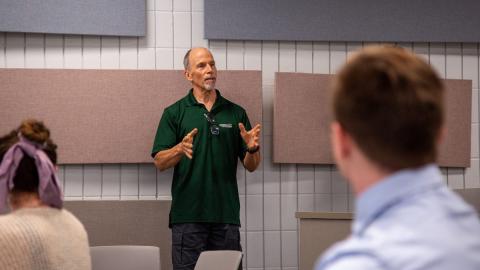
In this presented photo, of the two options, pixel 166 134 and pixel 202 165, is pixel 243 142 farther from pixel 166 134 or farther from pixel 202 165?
pixel 166 134

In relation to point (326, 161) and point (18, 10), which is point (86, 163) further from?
point (326, 161)

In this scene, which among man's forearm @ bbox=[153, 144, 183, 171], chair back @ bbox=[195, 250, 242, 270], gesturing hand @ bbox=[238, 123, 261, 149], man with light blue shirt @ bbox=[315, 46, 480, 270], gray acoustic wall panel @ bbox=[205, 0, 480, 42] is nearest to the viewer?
man with light blue shirt @ bbox=[315, 46, 480, 270]

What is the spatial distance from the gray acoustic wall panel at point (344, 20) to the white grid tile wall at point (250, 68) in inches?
3.2

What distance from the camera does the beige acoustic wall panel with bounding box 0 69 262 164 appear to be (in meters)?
5.02

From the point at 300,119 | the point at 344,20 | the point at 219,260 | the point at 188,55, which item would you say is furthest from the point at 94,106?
the point at 219,260

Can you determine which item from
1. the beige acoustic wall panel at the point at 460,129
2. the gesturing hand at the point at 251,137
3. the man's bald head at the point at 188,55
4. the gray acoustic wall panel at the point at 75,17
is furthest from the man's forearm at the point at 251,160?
the beige acoustic wall panel at the point at 460,129

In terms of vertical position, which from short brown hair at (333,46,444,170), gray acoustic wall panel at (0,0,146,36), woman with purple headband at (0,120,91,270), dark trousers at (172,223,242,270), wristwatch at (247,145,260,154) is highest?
gray acoustic wall panel at (0,0,146,36)

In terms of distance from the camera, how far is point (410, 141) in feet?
3.12

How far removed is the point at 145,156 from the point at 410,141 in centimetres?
421

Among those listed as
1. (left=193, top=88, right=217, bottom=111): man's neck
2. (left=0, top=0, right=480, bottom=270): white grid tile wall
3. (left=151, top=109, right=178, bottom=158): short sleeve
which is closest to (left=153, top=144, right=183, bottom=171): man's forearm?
(left=151, top=109, right=178, bottom=158): short sleeve

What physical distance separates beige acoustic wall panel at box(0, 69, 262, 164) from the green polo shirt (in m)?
0.37

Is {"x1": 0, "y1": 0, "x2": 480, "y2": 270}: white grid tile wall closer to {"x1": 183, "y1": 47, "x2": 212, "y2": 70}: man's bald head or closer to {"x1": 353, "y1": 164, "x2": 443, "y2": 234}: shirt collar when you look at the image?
{"x1": 183, "y1": 47, "x2": 212, "y2": 70}: man's bald head

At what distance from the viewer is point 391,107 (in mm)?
928

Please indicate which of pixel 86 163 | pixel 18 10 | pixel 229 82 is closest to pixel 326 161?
pixel 229 82
